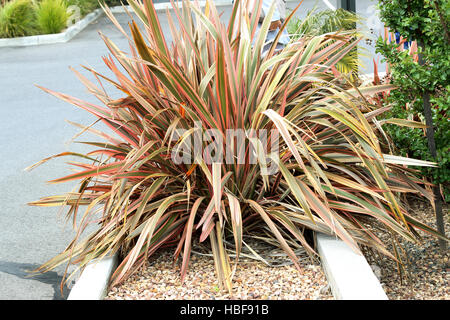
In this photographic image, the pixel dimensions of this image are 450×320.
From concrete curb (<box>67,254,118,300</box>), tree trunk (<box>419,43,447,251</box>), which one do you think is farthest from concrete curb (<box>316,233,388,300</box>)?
concrete curb (<box>67,254,118,300</box>)

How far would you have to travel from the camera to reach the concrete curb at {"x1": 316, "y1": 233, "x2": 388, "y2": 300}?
8.34ft

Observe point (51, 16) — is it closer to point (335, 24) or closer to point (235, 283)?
point (335, 24)

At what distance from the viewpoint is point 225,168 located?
313 centimetres

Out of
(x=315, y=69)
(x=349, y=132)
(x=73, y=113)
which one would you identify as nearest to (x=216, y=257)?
(x=349, y=132)

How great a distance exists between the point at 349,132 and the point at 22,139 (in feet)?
15.7

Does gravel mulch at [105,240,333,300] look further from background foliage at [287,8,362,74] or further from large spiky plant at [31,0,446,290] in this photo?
background foliage at [287,8,362,74]

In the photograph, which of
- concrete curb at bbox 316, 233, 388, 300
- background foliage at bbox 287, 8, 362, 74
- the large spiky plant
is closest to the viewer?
concrete curb at bbox 316, 233, 388, 300

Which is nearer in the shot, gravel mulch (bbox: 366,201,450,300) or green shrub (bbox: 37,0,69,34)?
gravel mulch (bbox: 366,201,450,300)

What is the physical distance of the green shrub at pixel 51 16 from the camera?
12.9 metres

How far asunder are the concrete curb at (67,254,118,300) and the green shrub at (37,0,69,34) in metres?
10.9

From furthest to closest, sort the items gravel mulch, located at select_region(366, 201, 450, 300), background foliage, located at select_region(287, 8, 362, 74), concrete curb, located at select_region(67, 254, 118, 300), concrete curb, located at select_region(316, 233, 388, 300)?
background foliage, located at select_region(287, 8, 362, 74) → gravel mulch, located at select_region(366, 201, 450, 300) → concrete curb, located at select_region(67, 254, 118, 300) → concrete curb, located at select_region(316, 233, 388, 300)

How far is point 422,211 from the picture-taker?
406 centimetres

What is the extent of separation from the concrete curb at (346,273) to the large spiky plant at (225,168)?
0.07m
